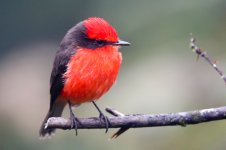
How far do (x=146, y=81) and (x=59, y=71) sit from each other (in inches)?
67.2

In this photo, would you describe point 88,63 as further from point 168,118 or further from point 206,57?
point 206,57

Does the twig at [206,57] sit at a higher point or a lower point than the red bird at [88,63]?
lower

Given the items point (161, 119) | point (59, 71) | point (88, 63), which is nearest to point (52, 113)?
point (59, 71)

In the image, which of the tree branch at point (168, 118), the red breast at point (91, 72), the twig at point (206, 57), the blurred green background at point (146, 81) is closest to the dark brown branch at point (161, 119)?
the tree branch at point (168, 118)

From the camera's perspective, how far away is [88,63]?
601 centimetres

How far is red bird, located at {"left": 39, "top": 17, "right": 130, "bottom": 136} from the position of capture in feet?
19.6

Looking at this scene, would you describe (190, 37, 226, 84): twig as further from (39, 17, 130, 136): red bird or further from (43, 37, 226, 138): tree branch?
(39, 17, 130, 136): red bird

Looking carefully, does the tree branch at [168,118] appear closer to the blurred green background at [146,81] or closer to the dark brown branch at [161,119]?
the dark brown branch at [161,119]

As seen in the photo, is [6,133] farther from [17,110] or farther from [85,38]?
[85,38]

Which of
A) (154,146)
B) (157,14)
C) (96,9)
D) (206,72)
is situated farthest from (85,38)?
(96,9)

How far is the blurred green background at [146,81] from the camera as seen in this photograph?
7.05m

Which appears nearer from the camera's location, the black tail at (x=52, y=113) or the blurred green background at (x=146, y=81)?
the black tail at (x=52, y=113)

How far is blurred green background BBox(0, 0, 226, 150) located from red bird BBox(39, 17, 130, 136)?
111cm

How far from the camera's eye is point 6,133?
27.5 feet
